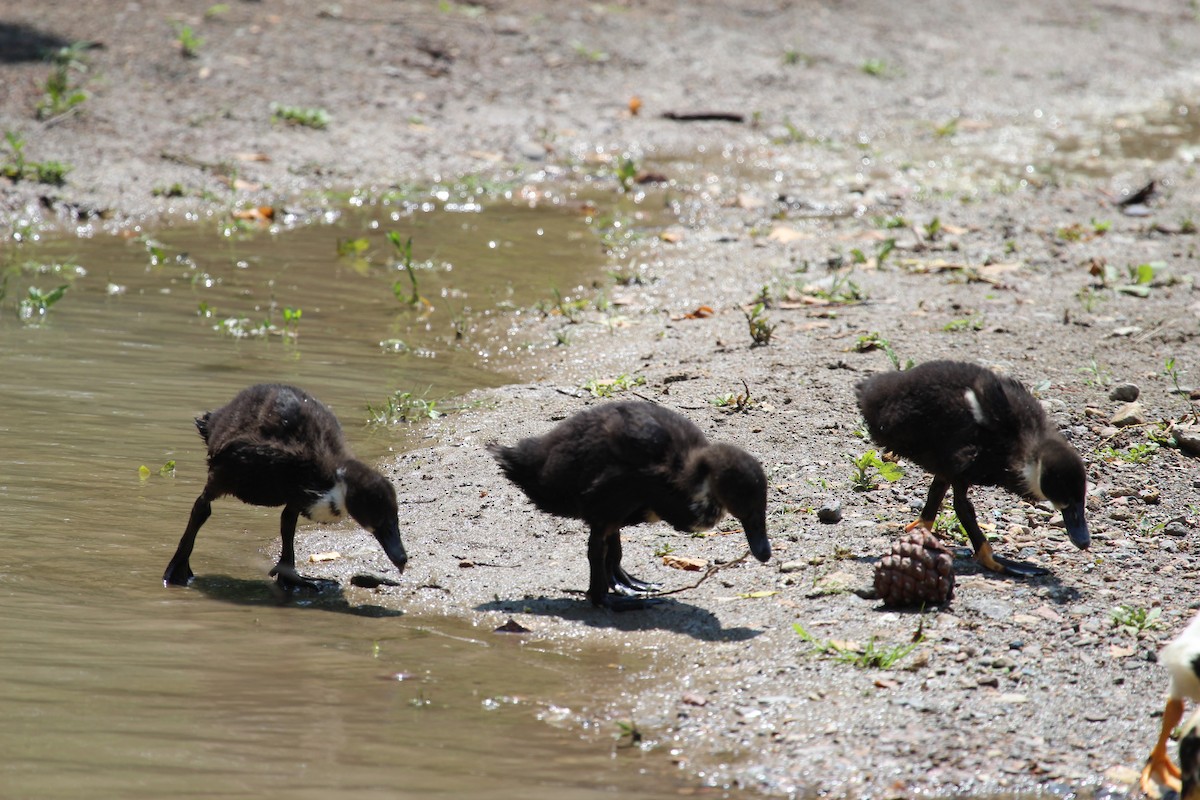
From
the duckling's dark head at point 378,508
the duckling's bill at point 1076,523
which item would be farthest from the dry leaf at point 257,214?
the duckling's bill at point 1076,523

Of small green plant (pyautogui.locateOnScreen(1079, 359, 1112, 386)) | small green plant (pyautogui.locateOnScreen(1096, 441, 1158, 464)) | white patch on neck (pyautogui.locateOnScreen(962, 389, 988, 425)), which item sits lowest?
small green plant (pyautogui.locateOnScreen(1096, 441, 1158, 464))

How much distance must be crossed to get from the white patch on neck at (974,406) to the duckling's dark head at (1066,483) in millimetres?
319

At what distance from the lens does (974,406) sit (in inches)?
262

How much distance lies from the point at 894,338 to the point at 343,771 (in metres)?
5.76

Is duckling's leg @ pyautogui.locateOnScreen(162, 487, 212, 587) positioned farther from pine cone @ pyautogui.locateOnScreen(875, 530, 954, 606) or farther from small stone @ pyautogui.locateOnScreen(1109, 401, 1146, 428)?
small stone @ pyautogui.locateOnScreen(1109, 401, 1146, 428)

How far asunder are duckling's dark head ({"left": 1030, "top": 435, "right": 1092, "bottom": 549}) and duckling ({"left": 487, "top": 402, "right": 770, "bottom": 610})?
1.37 m

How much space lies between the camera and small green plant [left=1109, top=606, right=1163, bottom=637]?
5.77 meters

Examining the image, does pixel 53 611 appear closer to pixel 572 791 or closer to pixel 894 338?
pixel 572 791

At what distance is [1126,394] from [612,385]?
3.17m

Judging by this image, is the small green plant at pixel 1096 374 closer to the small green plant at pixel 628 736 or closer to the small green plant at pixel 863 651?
the small green plant at pixel 863 651

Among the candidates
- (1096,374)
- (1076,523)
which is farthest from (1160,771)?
(1096,374)

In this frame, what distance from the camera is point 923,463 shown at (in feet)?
22.3

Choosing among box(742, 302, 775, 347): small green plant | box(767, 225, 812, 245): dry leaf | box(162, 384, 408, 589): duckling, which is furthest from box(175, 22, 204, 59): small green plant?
box(162, 384, 408, 589): duckling

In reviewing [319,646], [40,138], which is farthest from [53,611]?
[40,138]
